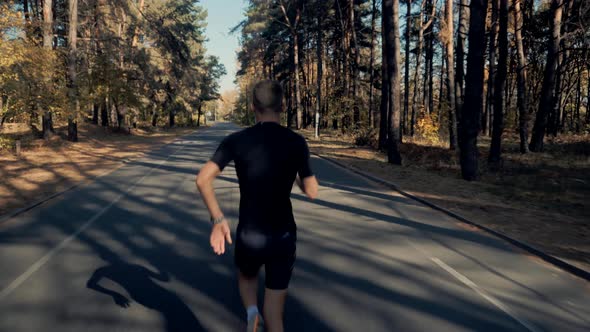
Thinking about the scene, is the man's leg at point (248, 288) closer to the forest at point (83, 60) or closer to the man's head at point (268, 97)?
the man's head at point (268, 97)

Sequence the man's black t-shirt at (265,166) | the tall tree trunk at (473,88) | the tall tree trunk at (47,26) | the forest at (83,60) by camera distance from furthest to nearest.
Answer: the tall tree trunk at (47,26) < the forest at (83,60) < the tall tree trunk at (473,88) < the man's black t-shirt at (265,166)

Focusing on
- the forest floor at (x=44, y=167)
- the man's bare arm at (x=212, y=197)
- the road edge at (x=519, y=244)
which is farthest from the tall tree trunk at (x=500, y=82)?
the man's bare arm at (x=212, y=197)

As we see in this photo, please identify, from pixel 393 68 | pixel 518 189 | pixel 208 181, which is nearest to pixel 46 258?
pixel 208 181

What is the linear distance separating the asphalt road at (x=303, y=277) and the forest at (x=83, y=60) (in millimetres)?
13647

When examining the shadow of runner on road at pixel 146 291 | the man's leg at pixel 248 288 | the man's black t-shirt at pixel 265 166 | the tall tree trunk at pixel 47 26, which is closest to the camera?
the man's black t-shirt at pixel 265 166

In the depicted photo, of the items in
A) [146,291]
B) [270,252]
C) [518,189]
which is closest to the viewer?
[270,252]

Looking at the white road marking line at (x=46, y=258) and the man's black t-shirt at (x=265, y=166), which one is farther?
the white road marking line at (x=46, y=258)

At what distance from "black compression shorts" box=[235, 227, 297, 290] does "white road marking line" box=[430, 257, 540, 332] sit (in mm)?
2655

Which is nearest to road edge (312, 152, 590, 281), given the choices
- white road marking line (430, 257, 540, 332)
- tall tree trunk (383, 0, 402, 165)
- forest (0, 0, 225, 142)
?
white road marking line (430, 257, 540, 332)

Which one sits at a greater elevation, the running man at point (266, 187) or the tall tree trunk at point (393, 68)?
the tall tree trunk at point (393, 68)

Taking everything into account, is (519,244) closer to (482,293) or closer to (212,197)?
(482,293)

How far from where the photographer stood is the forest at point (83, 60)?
762 inches

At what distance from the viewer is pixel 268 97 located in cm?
261

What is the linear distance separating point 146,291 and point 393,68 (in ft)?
48.3
